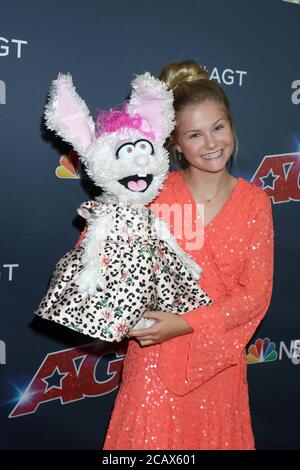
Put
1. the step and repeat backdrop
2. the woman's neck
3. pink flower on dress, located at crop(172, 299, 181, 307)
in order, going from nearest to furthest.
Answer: pink flower on dress, located at crop(172, 299, 181, 307) < the woman's neck < the step and repeat backdrop

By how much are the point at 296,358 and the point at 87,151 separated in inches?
41.0

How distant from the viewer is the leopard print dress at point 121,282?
3.21ft

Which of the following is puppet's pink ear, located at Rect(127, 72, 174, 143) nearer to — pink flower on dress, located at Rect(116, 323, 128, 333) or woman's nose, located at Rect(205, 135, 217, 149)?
woman's nose, located at Rect(205, 135, 217, 149)

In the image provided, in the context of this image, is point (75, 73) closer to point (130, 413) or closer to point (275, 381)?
point (130, 413)

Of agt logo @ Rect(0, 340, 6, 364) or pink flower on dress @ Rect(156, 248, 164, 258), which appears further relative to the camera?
agt logo @ Rect(0, 340, 6, 364)

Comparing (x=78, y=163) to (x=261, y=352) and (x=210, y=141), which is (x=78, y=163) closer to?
(x=210, y=141)

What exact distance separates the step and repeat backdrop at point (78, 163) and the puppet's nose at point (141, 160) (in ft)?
1.41

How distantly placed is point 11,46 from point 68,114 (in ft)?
1.25

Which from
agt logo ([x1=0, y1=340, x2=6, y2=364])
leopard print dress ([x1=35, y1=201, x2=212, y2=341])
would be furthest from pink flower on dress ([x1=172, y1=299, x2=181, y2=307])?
agt logo ([x1=0, y1=340, x2=6, y2=364])

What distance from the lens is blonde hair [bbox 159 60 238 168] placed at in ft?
3.68

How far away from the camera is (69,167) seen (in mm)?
1393

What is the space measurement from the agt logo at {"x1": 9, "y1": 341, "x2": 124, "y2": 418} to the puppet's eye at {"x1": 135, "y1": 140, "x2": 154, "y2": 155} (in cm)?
68

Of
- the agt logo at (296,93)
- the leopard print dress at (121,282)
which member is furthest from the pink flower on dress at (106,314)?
the agt logo at (296,93)

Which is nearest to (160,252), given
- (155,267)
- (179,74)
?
(155,267)
